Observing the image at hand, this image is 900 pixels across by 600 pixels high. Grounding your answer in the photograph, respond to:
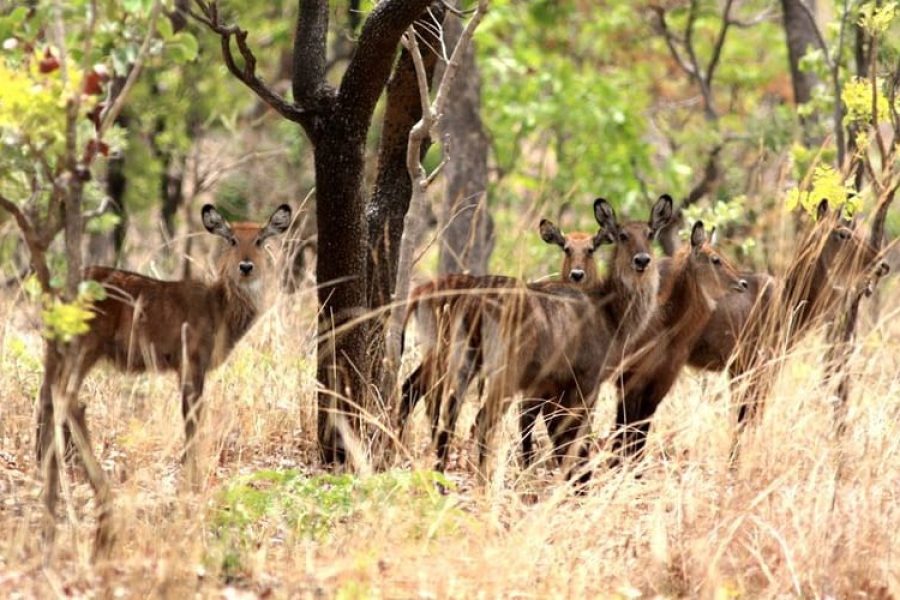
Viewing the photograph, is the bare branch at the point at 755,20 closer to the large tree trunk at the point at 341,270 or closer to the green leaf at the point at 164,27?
the large tree trunk at the point at 341,270

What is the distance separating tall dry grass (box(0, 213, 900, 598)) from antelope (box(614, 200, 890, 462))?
133 centimetres

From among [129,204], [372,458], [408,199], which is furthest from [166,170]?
[372,458]

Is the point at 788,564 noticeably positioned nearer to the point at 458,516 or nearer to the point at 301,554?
the point at 458,516

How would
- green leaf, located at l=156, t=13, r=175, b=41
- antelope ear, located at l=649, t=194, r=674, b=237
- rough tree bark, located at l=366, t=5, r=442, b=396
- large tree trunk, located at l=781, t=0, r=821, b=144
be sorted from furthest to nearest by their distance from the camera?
large tree trunk, located at l=781, t=0, r=821, b=144, antelope ear, located at l=649, t=194, r=674, b=237, rough tree bark, located at l=366, t=5, r=442, b=396, green leaf, located at l=156, t=13, r=175, b=41

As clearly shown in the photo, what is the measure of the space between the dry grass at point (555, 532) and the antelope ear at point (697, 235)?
1.91 m

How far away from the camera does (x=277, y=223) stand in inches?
347

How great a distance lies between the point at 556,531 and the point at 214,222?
3.47m

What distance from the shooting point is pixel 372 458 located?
23.6 ft

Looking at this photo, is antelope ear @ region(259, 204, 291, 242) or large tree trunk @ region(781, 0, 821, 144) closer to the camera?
antelope ear @ region(259, 204, 291, 242)

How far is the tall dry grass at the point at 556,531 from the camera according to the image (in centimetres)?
551

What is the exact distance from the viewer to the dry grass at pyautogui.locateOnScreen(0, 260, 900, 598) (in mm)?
5508

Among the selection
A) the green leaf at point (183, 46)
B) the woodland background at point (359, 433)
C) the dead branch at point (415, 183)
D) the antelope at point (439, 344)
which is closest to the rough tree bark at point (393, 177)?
the woodland background at point (359, 433)

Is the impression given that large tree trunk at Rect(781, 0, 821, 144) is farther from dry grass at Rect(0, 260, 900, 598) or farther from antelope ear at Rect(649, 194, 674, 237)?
dry grass at Rect(0, 260, 900, 598)

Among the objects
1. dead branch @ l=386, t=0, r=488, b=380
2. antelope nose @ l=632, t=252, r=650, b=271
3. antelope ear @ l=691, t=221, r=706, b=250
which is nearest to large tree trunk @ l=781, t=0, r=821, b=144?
antelope ear @ l=691, t=221, r=706, b=250
